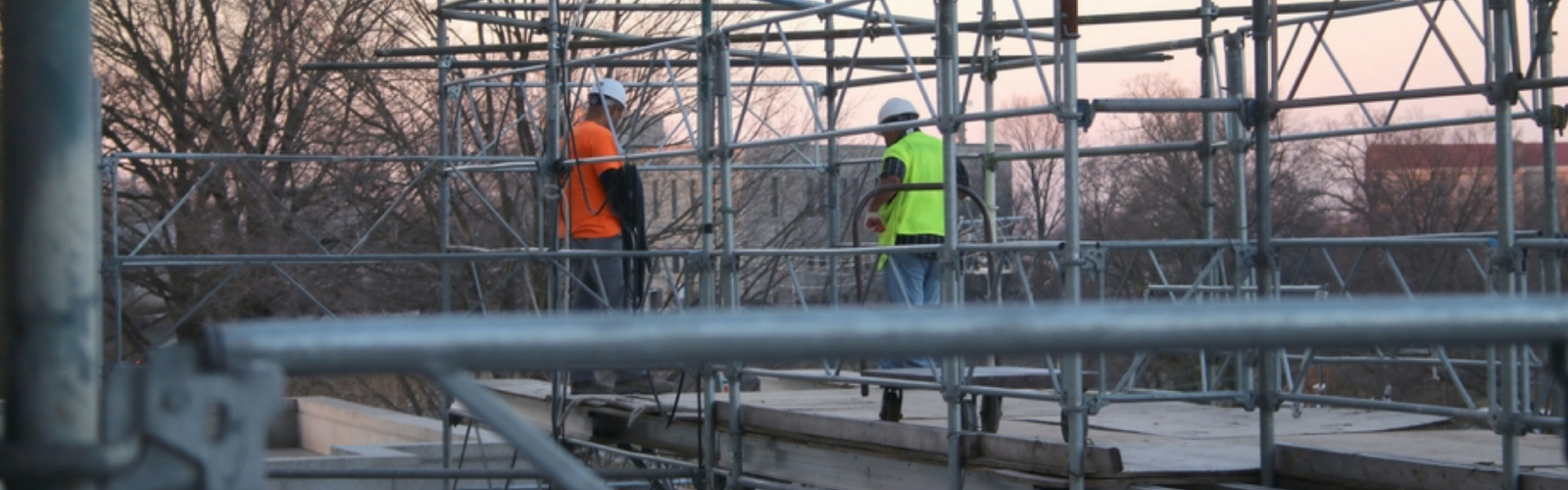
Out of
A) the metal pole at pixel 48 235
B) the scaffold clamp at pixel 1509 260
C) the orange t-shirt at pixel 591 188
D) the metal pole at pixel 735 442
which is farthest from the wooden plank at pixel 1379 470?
the metal pole at pixel 48 235

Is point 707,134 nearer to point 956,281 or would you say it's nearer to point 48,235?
point 956,281

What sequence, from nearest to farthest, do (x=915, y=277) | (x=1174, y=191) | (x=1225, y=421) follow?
(x=1225, y=421)
(x=915, y=277)
(x=1174, y=191)

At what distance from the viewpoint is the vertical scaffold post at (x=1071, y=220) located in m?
6.68

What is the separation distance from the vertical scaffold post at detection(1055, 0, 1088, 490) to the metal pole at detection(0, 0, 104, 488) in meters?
5.35

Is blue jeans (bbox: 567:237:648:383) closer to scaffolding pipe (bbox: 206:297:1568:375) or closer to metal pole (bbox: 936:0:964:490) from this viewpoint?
metal pole (bbox: 936:0:964:490)

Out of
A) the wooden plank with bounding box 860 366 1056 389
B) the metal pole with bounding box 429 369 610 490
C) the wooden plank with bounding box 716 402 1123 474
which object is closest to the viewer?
the metal pole with bounding box 429 369 610 490

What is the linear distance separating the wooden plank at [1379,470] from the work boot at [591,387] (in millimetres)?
5243

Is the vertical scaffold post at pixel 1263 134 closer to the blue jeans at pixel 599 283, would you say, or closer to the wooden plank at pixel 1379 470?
the wooden plank at pixel 1379 470

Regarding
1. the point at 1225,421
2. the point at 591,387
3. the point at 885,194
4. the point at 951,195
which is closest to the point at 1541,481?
the point at 951,195

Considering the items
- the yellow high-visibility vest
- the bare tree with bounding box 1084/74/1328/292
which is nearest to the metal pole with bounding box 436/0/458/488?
the yellow high-visibility vest

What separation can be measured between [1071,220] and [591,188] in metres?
4.90

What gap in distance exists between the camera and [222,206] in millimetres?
25484

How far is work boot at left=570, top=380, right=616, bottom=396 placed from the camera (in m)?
11.0

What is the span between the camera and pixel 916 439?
791 centimetres
